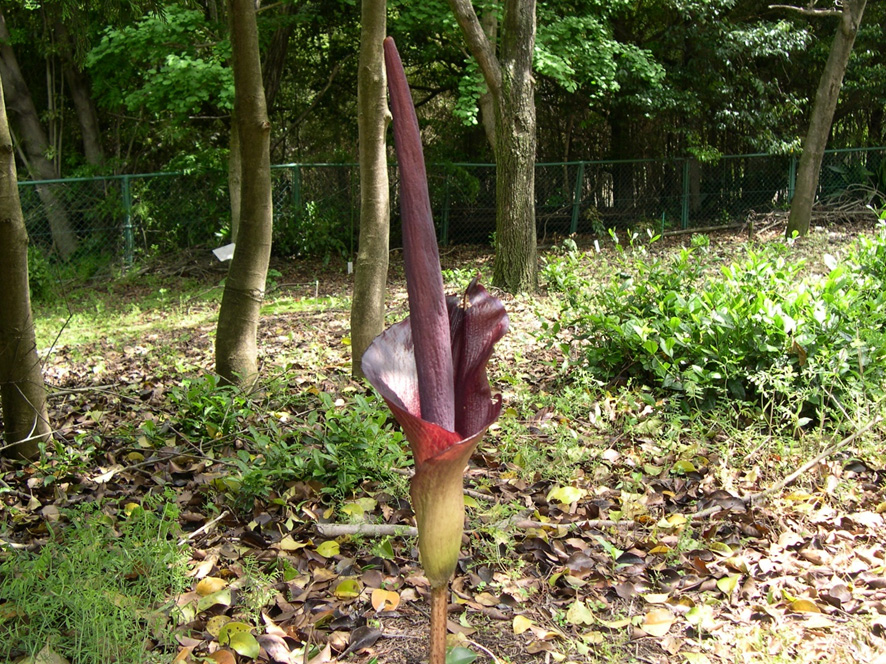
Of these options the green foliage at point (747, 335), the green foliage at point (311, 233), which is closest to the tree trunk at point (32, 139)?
the green foliage at point (311, 233)

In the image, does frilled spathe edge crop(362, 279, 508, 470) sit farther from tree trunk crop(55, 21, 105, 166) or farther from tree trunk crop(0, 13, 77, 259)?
tree trunk crop(55, 21, 105, 166)

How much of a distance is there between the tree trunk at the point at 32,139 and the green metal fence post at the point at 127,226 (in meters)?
0.63

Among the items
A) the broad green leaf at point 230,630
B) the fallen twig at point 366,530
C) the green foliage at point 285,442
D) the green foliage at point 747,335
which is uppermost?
the green foliage at point 747,335

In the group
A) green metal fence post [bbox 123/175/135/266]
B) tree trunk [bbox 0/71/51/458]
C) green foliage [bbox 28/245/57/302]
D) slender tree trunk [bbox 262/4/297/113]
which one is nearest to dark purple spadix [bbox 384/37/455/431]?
tree trunk [bbox 0/71/51/458]

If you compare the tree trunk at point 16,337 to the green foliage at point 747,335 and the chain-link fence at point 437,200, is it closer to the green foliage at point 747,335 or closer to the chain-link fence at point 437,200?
the green foliage at point 747,335

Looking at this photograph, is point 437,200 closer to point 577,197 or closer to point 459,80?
point 459,80

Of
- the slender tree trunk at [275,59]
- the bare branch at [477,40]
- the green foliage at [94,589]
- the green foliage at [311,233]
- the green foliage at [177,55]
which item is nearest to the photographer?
the green foliage at [94,589]

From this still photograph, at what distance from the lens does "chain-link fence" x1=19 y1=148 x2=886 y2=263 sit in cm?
1016

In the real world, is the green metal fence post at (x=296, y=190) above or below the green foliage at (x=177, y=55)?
below

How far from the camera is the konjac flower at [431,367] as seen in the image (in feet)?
2.99

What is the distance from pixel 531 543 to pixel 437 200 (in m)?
9.98

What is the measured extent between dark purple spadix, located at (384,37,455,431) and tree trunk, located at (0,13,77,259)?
10267mm

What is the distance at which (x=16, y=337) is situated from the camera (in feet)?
9.93

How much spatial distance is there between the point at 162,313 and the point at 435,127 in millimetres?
7943
